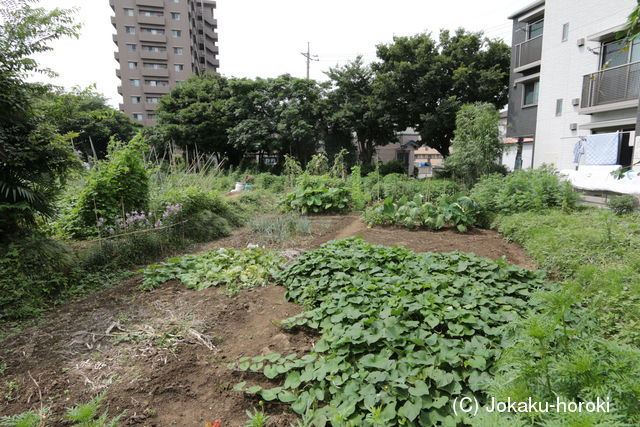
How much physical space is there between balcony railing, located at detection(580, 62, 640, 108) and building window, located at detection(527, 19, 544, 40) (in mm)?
4157

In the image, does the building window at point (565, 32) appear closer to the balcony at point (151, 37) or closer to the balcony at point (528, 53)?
the balcony at point (528, 53)

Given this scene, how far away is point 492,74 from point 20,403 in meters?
17.1

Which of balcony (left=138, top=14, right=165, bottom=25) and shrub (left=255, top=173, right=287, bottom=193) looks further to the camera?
balcony (left=138, top=14, right=165, bottom=25)

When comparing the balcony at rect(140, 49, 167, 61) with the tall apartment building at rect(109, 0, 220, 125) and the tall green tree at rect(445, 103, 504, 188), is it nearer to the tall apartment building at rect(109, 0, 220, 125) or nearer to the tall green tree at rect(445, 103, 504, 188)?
the tall apartment building at rect(109, 0, 220, 125)

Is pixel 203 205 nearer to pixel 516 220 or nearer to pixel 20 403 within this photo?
pixel 20 403

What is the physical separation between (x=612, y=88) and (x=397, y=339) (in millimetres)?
11802

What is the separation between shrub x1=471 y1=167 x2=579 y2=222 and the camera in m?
5.71

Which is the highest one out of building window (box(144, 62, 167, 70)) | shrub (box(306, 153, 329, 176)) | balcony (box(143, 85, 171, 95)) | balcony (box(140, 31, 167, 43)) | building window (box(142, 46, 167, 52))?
balcony (box(140, 31, 167, 43))

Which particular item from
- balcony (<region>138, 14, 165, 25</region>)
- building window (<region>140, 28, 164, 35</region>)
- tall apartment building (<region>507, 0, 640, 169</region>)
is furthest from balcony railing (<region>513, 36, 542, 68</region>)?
balcony (<region>138, 14, 165, 25</region>)

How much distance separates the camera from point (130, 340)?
2334 mm

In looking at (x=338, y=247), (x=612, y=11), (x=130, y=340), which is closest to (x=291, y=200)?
(x=338, y=247)

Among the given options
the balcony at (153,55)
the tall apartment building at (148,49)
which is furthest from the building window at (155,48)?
the balcony at (153,55)

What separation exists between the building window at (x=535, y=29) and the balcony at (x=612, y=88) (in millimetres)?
4157

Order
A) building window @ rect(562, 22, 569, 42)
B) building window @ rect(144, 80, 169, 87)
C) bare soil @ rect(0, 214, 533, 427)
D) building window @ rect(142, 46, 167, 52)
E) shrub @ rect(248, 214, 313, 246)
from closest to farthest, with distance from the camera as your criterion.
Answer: bare soil @ rect(0, 214, 533, 427) < shrub @ rect(248, 214, 313, 246) < building window @ rect(562, 22, 569, 42) < building window @ rect(142, 46, 167, 52) < building window @ rect(144, 80, 169, 87)
